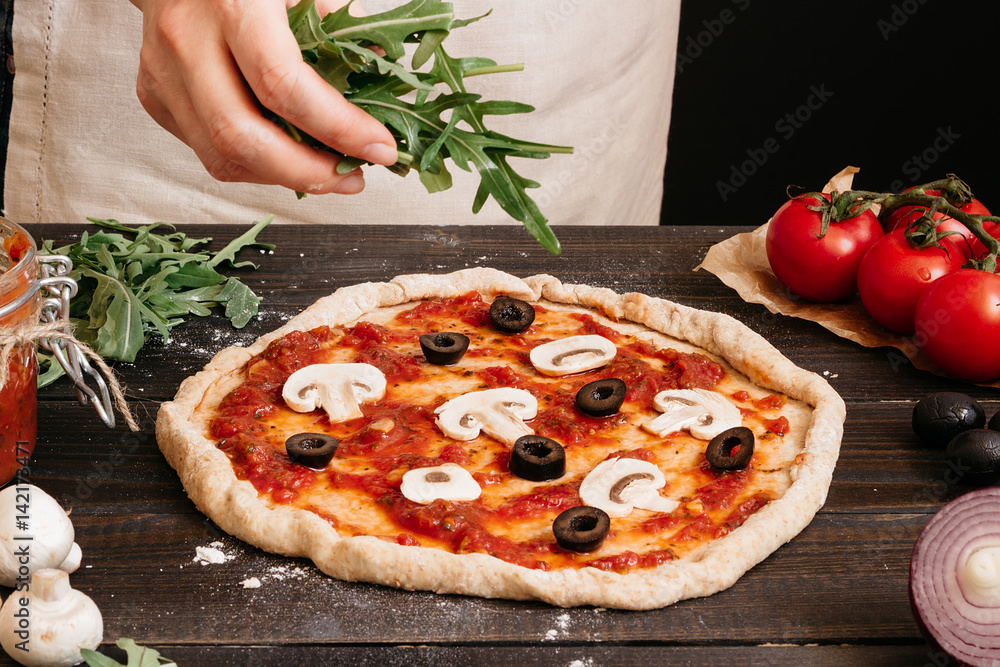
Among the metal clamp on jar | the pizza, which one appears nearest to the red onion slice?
the pizza

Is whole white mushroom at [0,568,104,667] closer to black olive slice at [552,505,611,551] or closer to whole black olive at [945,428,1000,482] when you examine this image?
black olive slice at [552,505,611,551]

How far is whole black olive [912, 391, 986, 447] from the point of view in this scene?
10.2 feet

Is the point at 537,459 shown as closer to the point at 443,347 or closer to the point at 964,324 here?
the point at 443,347

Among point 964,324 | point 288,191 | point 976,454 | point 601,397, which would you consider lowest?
point 288,191

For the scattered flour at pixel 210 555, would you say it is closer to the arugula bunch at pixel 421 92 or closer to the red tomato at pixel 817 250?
the arugula bunch at pixel 421 92

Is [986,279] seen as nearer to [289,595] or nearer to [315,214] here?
[289,595]

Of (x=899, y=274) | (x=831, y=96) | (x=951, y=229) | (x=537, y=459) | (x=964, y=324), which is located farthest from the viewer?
(x=831, y=96)

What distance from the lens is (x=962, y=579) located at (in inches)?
84.9

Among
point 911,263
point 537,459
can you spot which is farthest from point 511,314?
point 911,263

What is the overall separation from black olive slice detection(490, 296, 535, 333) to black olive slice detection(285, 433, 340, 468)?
3.28 ft

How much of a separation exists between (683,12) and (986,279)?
426cm

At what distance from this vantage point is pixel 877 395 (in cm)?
353

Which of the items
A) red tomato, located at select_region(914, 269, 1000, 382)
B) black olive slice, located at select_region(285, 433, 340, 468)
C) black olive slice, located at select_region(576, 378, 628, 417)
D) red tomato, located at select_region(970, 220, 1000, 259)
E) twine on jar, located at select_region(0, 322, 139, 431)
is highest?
red tomato, located at select_region(970, 220, 1000, 259)

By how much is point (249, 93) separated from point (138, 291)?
4.67ft
